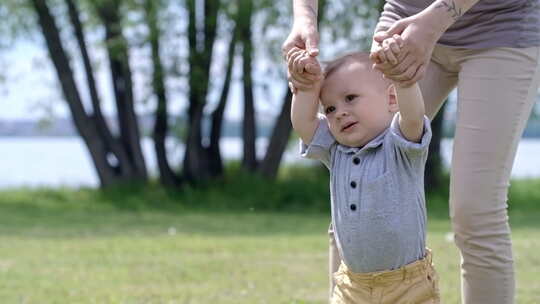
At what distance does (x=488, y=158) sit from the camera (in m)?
2.95

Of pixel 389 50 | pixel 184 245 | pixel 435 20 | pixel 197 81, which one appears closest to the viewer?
pixel 389 50

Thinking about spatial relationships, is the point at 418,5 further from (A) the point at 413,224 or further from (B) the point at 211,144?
(B) the point at 211,144

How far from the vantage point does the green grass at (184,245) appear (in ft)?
18.2

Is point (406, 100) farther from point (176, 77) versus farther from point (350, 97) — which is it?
point (176, 77)

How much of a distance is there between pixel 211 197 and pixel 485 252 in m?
10.2

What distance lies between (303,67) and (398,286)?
72cm

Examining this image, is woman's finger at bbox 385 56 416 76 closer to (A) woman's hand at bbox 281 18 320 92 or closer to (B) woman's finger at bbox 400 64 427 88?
(B) woman's finger at bbox 400 64 427 88

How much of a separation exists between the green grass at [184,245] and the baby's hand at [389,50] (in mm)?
2705

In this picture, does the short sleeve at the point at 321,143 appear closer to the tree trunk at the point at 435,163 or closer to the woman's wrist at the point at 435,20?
the woman's wrist at the point at 435,20

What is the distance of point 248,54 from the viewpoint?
528 inches

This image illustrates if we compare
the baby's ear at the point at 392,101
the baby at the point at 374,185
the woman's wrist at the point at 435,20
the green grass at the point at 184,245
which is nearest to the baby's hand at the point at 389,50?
the woman's wrist at the point at 435,20

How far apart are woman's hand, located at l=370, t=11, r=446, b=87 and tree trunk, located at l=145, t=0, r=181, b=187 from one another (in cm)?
1075

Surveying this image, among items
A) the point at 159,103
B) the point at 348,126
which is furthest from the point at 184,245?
the point at 159,103

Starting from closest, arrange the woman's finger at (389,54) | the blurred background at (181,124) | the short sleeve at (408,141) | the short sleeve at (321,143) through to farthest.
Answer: the woman's finger at (389,54) → the short sleeve at (408,141) → the short sleeve at (321,143) → the blurred background at (181,124)
